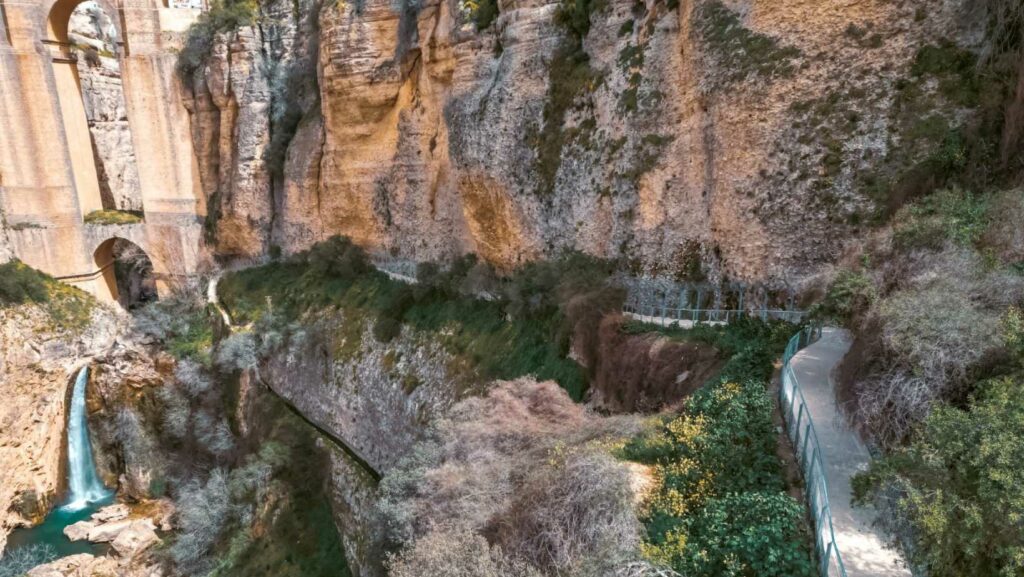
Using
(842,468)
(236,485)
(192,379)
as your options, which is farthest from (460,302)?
(842,468)

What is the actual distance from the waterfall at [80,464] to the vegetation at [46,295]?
3.32 m

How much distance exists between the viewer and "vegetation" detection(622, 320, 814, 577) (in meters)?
5.19

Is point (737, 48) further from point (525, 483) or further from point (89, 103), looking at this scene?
point (89, 103)

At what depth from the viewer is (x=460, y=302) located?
58.0 feet

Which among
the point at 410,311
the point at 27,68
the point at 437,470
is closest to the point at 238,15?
the point at 27,68

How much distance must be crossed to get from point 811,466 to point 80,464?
25187 millimetres

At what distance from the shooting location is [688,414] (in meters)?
7.61

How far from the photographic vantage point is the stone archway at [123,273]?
86.4 feet

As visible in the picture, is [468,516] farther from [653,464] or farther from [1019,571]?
[1019,571]

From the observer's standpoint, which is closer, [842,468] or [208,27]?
[842,468]

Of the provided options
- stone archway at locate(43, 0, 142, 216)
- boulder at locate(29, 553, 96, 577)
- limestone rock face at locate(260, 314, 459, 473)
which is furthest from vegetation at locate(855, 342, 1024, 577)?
stone archway at locate(43, 0, 142, 216)

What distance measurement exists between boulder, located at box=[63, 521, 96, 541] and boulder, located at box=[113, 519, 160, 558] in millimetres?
1347

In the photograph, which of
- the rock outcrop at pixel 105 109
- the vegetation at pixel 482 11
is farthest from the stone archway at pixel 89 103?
the vegetation at pixel 482 11

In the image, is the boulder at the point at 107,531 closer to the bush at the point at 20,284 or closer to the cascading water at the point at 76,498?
the cascading water at the point at 76,498
